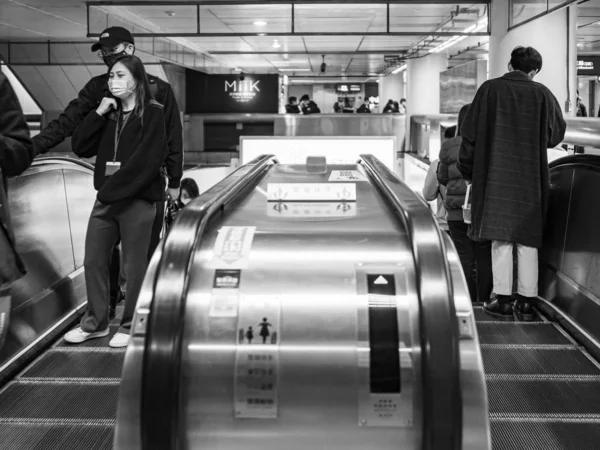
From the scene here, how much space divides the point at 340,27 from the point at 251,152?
849 cm

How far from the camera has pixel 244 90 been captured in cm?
2520

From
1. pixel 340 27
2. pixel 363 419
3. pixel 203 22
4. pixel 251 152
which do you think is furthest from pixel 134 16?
pixel 363 419

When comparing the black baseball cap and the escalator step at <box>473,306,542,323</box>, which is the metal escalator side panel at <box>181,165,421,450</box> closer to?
the black baseball cap

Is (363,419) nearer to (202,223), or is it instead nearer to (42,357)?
(202,223)

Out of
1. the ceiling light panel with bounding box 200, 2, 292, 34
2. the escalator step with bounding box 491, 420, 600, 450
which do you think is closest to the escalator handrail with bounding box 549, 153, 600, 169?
the escalator step with bounding box 491, 420, 600, 450

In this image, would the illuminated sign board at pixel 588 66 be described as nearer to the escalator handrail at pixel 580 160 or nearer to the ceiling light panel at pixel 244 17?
the ceiling light panel at pixel 244 17

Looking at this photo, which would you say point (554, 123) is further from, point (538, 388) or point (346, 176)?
point (538, 388)

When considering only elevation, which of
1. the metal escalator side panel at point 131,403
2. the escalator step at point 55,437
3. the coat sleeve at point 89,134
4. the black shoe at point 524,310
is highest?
the coat sleeve at point 89,134

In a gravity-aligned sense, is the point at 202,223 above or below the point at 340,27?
below

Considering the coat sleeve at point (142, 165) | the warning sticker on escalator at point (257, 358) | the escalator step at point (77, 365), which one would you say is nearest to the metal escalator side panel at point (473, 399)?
the warning sticker on escalator at point (257, 358)

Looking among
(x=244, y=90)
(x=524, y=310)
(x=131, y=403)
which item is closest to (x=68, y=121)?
(x=131, y=403)

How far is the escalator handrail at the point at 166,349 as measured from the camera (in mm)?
2342

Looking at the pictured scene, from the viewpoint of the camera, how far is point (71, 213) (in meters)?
6.25

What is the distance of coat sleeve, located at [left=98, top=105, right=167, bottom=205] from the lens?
432 cm
